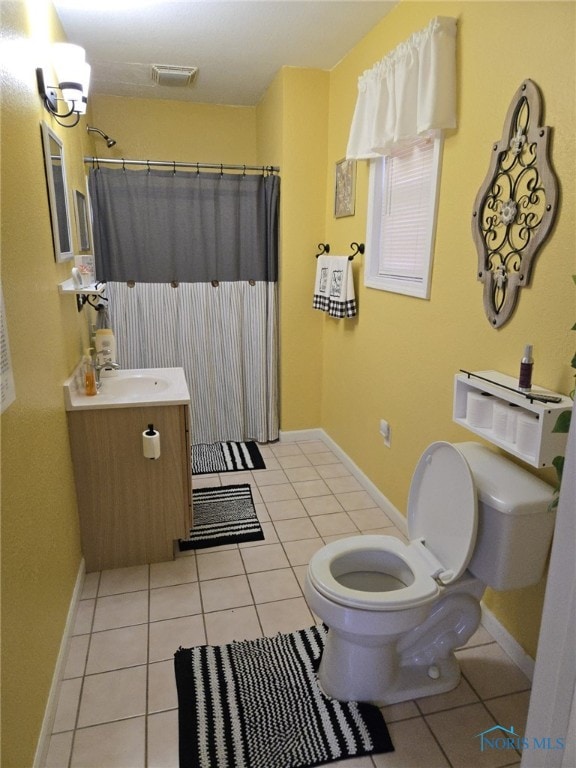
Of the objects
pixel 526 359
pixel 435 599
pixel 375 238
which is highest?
pixel 375 238

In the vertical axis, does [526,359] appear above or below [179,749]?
above

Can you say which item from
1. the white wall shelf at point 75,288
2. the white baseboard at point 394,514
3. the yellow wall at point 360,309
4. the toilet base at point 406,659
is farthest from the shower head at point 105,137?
the toilet base at point 406,659

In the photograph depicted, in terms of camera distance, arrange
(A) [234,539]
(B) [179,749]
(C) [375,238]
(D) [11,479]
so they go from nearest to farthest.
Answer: (D) [11,479], (B) [179,749], (A) [234,539], (C) [375,238]

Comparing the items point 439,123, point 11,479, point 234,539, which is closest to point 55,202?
point 11,479

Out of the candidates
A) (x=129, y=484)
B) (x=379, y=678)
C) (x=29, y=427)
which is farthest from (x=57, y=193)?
(x=379, y=678)

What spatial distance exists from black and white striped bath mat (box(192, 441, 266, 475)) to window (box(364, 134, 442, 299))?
1.44 meters

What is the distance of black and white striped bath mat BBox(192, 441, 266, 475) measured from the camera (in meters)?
3.25

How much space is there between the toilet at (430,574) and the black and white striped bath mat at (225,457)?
1650 mm

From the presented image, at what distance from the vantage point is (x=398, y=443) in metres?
2.51

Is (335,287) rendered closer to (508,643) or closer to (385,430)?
(385,430)

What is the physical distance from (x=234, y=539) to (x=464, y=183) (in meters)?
1.91

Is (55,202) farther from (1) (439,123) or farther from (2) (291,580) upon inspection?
(2) (291,580)

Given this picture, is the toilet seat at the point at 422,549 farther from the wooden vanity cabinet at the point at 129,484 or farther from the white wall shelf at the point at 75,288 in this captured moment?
the white wall shelf at the point at 75,288

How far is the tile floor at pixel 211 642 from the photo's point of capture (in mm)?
1438
